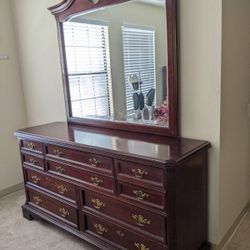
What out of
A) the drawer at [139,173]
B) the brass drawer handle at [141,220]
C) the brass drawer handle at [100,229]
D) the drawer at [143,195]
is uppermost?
the drawer at [139,173]

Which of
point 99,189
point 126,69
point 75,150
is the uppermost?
point 126,69

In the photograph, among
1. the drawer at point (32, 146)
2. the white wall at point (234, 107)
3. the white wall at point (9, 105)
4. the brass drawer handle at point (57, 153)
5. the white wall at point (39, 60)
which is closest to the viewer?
the white wall at point (234, 107)

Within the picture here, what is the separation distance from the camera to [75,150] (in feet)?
6.60

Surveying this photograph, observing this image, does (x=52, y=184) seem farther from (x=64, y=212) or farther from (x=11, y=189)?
(x=11, y=189)

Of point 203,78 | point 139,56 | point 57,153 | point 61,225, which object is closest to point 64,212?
point 61,225

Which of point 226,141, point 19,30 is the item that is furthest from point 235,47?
point 19,30

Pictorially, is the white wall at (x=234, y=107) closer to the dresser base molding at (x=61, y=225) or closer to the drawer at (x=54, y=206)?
the dresser base molding at (x=61, y=225)

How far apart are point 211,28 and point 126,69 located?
29.8 inches

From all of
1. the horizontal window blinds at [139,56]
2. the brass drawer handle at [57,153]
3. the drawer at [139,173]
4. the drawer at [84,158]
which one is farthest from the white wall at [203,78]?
the brass drawer handle at [57,153]

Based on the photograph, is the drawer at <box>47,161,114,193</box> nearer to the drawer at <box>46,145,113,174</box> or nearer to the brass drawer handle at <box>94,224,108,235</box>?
the drawer at <box>46,145,113,174</box>

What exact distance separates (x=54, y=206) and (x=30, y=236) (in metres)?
0.34

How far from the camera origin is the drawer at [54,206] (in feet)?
7.21

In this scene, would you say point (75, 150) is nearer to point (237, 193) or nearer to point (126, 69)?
point (126, 69)

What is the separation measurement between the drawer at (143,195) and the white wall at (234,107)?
0.56 metres
